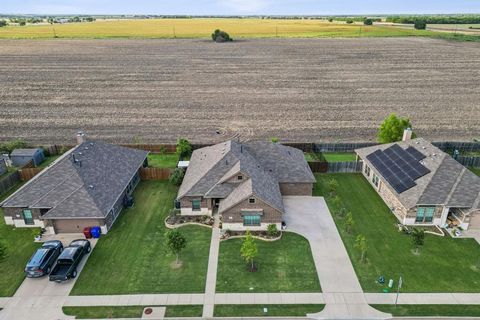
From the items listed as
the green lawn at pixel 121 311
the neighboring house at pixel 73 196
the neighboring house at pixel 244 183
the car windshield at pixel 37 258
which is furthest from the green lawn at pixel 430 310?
the car windshield at pixel 37 258

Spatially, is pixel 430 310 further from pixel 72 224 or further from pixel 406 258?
pixel 72 224

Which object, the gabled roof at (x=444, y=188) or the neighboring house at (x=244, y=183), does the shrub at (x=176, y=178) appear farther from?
the gabled roof at (x=444, y=188)

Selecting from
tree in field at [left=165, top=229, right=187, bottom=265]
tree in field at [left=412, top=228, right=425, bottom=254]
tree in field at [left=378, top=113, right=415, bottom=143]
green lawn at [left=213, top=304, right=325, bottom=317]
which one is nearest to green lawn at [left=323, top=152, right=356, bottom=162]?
tree in field at [left=378, top=113, right=415, bottom=143]

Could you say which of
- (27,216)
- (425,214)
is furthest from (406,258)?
(27,216)

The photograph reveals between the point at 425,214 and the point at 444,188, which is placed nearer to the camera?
the point at 425,214

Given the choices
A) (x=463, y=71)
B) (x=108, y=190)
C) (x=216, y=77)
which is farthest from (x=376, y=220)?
(x=463, y=71)

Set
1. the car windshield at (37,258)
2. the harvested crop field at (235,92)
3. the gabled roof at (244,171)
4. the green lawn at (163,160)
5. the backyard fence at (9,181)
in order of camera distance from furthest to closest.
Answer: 1. the harvested crop field at (235,92)
2. the green lawn at (163,160)
3. the backyard fence at (9,181)
4. the gabled roof at (244,171)
5. the car windshield at (37,258)
